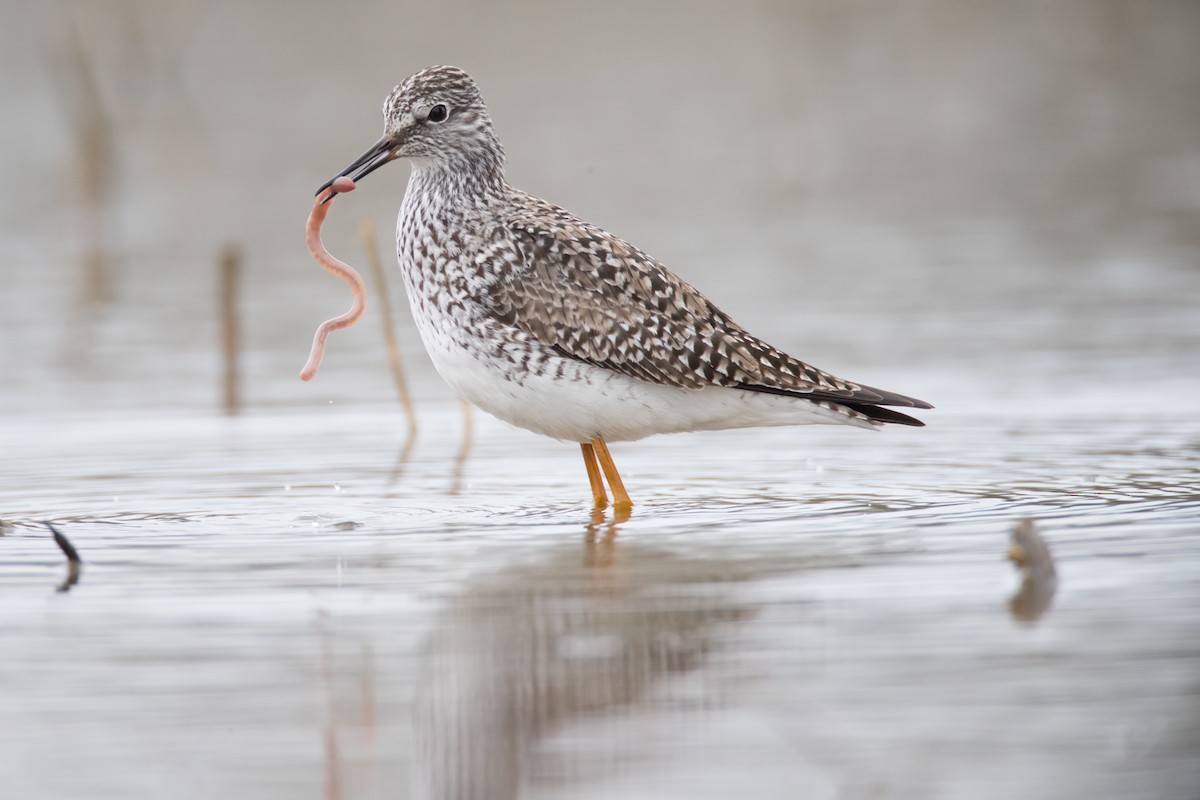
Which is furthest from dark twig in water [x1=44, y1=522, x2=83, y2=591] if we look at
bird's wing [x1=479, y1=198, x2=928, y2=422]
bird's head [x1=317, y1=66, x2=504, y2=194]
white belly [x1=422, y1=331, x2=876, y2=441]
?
bird's head [x1=317, y1=66, x2=504, y2=194]

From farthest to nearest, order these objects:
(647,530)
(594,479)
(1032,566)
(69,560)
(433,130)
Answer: (433,130) < (594,479) < (647,530) < (69,560) < (1032,566)

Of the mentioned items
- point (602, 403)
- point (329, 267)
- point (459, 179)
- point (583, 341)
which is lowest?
point (602, 403)

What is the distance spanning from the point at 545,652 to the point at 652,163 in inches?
720

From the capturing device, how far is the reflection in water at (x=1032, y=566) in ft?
22.1

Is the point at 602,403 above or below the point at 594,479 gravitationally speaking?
above

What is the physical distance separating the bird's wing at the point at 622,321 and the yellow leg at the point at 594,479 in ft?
2.08

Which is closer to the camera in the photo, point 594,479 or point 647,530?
point 647,530

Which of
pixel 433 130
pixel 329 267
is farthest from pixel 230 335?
pixel 433 130

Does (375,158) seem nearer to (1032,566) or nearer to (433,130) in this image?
(433,130)

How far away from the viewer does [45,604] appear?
7.19m

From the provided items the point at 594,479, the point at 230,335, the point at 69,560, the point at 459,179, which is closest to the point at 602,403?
the point at 594,479

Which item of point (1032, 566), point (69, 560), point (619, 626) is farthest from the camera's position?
point (69, 560)

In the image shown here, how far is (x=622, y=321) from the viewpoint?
8.95m

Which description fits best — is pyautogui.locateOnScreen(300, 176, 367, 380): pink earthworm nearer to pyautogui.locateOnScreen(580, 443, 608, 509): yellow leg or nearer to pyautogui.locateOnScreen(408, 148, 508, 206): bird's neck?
pyautogui.locateOnScreen(408, 148, 508, 206): bird's neck
